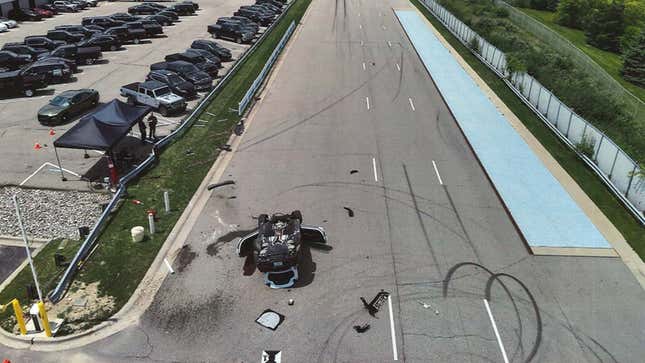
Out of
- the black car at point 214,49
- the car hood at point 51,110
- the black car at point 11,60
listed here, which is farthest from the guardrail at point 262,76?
the black car at point 11,60

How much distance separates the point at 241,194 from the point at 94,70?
24.2 m

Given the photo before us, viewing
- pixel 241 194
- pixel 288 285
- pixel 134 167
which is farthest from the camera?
pixel 134 167

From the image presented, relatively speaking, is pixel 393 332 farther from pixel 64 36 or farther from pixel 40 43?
pixel 64 36

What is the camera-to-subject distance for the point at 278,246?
1623 cm

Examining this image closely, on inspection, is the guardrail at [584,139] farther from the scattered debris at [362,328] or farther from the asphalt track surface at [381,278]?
the scattered debris at [362,328]

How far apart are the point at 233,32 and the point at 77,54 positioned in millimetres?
14722

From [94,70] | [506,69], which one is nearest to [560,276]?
[506,69]

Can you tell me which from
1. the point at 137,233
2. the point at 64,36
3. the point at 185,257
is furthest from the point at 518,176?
the point at 64,36

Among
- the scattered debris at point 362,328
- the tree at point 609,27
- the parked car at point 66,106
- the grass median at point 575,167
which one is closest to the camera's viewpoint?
the scattered debris at point 362,328

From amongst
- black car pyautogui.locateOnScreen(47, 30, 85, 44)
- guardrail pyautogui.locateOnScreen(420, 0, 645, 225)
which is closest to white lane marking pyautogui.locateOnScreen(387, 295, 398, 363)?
guardrail pyautogui.locateOnScreen(420, 0, 645, 225)

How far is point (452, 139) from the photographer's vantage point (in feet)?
91.1

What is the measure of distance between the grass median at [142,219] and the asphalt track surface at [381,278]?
114cm

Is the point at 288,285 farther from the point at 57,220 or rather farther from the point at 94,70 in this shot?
the point at 94,70

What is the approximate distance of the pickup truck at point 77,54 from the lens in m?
38.8
